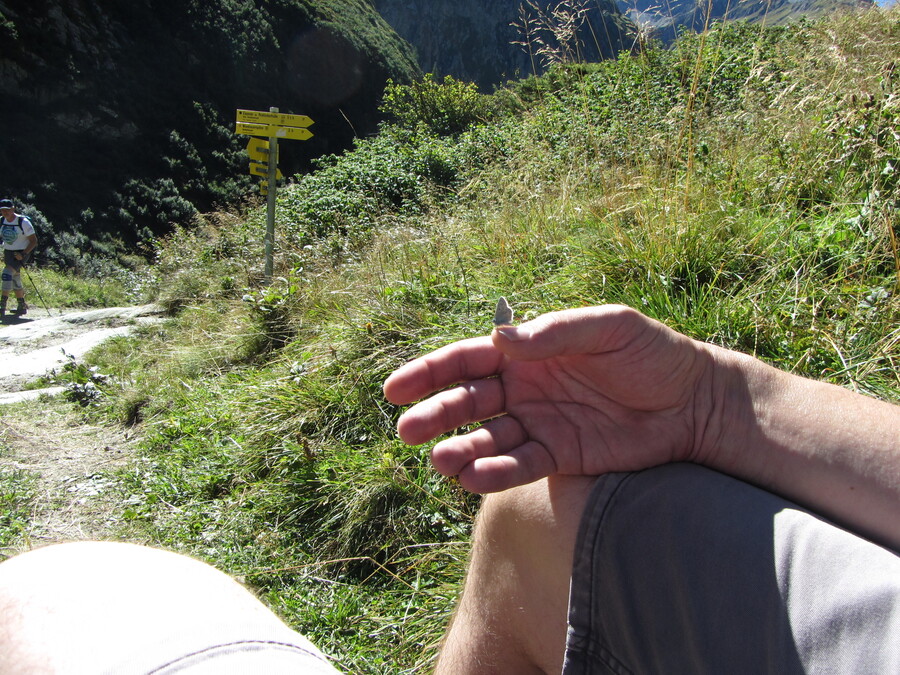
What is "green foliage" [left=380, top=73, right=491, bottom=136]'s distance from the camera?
1644cm

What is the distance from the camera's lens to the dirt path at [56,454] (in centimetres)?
327

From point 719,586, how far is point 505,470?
0.41 m

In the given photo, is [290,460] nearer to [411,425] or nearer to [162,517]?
[162,517]

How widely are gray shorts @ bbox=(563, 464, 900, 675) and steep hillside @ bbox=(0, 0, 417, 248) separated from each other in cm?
2575

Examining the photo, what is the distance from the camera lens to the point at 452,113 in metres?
18.1

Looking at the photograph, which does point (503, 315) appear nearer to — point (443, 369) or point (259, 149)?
point (443, 369)

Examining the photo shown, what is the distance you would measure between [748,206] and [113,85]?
3438 cm

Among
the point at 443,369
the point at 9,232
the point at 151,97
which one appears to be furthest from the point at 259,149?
the point at 151,97

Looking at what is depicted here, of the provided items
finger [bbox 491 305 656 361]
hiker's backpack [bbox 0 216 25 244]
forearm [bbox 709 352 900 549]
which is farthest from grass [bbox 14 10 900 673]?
hiker's backpack [bbox 0 216 25 244]

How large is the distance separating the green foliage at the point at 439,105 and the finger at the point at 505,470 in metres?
15.1

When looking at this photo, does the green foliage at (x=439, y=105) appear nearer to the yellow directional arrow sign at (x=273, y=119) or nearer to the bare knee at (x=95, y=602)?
the yellow directional arrow sign at (x=273, y=119)

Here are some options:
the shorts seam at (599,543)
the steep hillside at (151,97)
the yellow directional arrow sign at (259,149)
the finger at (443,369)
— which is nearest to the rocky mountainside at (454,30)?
the steep hillside at (151,97)

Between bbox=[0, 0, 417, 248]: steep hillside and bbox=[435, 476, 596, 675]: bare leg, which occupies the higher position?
bbox=[0, 0, 417, 248]: steep hillside

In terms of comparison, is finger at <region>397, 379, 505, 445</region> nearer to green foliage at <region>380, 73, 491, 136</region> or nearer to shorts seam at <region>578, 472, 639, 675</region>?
shorts seam at <region>578, 472, 639, 675</region>
